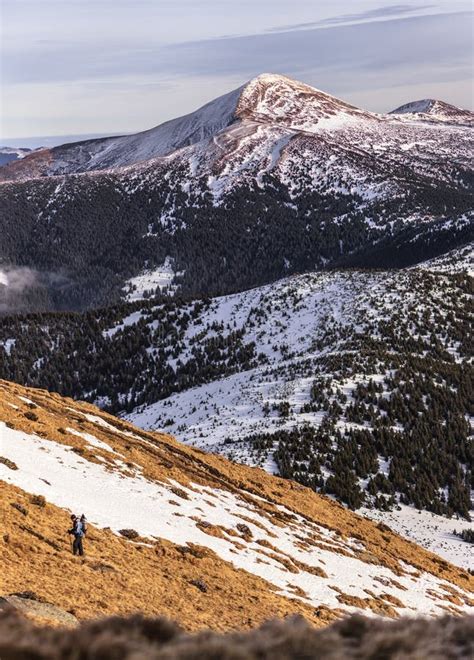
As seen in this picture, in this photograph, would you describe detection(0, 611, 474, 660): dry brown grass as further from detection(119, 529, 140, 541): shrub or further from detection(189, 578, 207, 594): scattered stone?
detection(119, 529, 140, 541): shrub

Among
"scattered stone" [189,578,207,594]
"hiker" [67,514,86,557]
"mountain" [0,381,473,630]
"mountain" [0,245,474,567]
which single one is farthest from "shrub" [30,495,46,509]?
"mountain" [0,245,474,567]

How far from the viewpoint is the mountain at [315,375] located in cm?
4153

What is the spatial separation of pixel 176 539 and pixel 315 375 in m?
40.8

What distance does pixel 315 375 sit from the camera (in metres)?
58.4

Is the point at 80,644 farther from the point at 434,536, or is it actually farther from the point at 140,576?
the point at 434,536

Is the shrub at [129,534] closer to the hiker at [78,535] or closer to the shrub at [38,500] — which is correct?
the shrub at [38,500]

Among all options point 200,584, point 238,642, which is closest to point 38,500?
point 200,584

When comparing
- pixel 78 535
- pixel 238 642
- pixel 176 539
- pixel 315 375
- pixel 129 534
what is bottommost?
pixel 315 375

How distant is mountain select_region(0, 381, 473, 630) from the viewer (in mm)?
13852

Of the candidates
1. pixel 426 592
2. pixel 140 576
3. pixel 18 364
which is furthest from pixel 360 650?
pixel 18 364

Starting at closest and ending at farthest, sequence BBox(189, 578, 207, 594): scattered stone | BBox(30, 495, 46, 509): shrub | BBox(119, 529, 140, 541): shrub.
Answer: BBox(189, 578, 207, 594): scattered stone, BBox(30, 495, 46, 509): shrub, BBox(119, 529, 140, 541): shrub

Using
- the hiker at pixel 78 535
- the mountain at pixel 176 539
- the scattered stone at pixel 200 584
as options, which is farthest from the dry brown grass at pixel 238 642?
the scattered stone at pixel 200 584

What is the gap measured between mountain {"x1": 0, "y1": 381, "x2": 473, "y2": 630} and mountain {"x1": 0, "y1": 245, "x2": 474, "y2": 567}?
9354mm

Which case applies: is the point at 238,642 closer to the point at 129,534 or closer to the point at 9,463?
the point at 129,534
